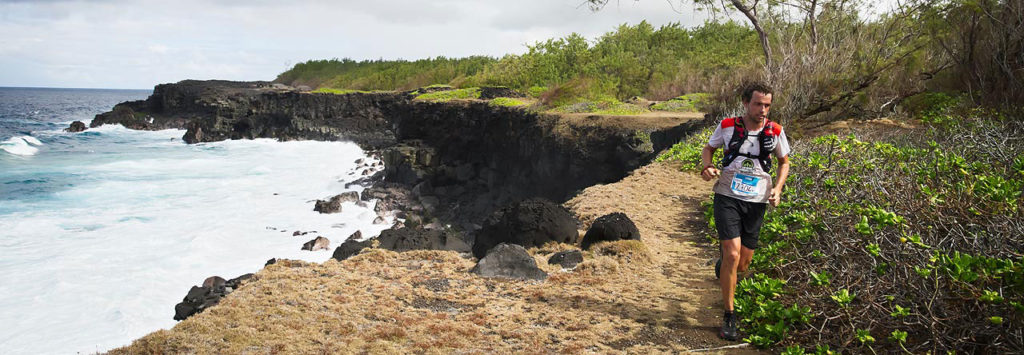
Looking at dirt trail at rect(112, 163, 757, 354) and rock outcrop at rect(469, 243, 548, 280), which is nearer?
dirt trail at rect(112, 163, 757, 354)

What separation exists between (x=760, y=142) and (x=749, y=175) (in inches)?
9.6

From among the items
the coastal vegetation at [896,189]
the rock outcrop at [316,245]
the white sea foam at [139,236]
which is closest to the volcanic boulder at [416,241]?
the coastal vegetation at [896,189]

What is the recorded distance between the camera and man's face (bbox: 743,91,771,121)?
12.3ft

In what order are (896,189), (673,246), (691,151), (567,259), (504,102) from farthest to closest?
1. (504,102)
2. (691,151)
3. (673,246)
4. (567,259)
5. (896,189)

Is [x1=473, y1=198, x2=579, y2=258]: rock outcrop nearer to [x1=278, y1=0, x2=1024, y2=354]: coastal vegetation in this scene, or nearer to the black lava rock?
the black lava rock

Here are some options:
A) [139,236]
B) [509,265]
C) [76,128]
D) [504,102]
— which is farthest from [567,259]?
[76,128]

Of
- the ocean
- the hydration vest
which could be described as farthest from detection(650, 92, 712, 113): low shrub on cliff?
the hydration vest

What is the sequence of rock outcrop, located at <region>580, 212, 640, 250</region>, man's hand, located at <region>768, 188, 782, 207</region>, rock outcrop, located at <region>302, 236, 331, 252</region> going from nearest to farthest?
man's hand, located at <region>768, 188, 782, 207</region>, rock outcrop, located at <region>580, 212, 640, 250</region>, rock outcrop, located at <region>302, 236, 331, 252</region>

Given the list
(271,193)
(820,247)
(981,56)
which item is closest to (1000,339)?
(820,247)

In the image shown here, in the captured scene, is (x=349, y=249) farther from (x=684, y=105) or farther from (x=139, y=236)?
(x=684, y=105)

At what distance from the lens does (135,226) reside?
54.1ft

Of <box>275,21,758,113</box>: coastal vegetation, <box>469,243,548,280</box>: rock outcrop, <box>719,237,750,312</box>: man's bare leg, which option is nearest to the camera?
<box>719,237,750,312</box>: man's bare leg

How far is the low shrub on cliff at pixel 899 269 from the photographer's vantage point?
295cm

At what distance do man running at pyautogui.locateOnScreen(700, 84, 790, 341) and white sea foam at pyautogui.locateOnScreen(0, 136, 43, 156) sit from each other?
41761mm
